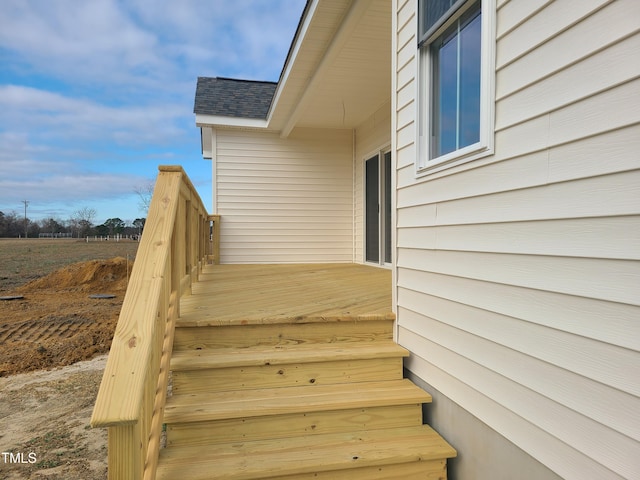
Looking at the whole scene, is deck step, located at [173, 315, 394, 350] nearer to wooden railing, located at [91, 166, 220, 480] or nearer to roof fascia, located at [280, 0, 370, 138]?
wooden railing, located at [91, 166, 220, 480]

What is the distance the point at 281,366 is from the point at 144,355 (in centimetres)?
103

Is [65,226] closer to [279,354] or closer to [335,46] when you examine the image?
[335,46]

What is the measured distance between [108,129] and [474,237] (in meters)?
39.2

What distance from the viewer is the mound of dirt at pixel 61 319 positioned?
439 centimetres

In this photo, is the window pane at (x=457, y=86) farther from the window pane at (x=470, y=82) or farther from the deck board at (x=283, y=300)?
the deck board at (x=283, y=300)

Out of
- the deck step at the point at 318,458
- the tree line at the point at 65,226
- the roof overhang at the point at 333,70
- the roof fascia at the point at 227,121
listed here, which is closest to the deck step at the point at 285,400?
the deck step at the point at 318,458

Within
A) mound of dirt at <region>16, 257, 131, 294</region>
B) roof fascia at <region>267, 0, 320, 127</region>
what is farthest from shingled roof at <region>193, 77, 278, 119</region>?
mound of dirt at <region>16, 257, 131, 294</region>

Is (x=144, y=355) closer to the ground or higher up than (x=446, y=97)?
closer to the ground

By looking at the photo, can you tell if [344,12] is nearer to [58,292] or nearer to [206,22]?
[58,292]

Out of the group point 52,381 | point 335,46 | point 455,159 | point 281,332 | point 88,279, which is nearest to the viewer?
point 455,159

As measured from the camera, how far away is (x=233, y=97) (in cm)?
687

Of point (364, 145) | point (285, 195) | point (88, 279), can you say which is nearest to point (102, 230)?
point (88, 279)

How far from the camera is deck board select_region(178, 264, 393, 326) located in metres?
2.48

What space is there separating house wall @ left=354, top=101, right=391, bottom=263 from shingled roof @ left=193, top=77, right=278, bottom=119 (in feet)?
5.75
